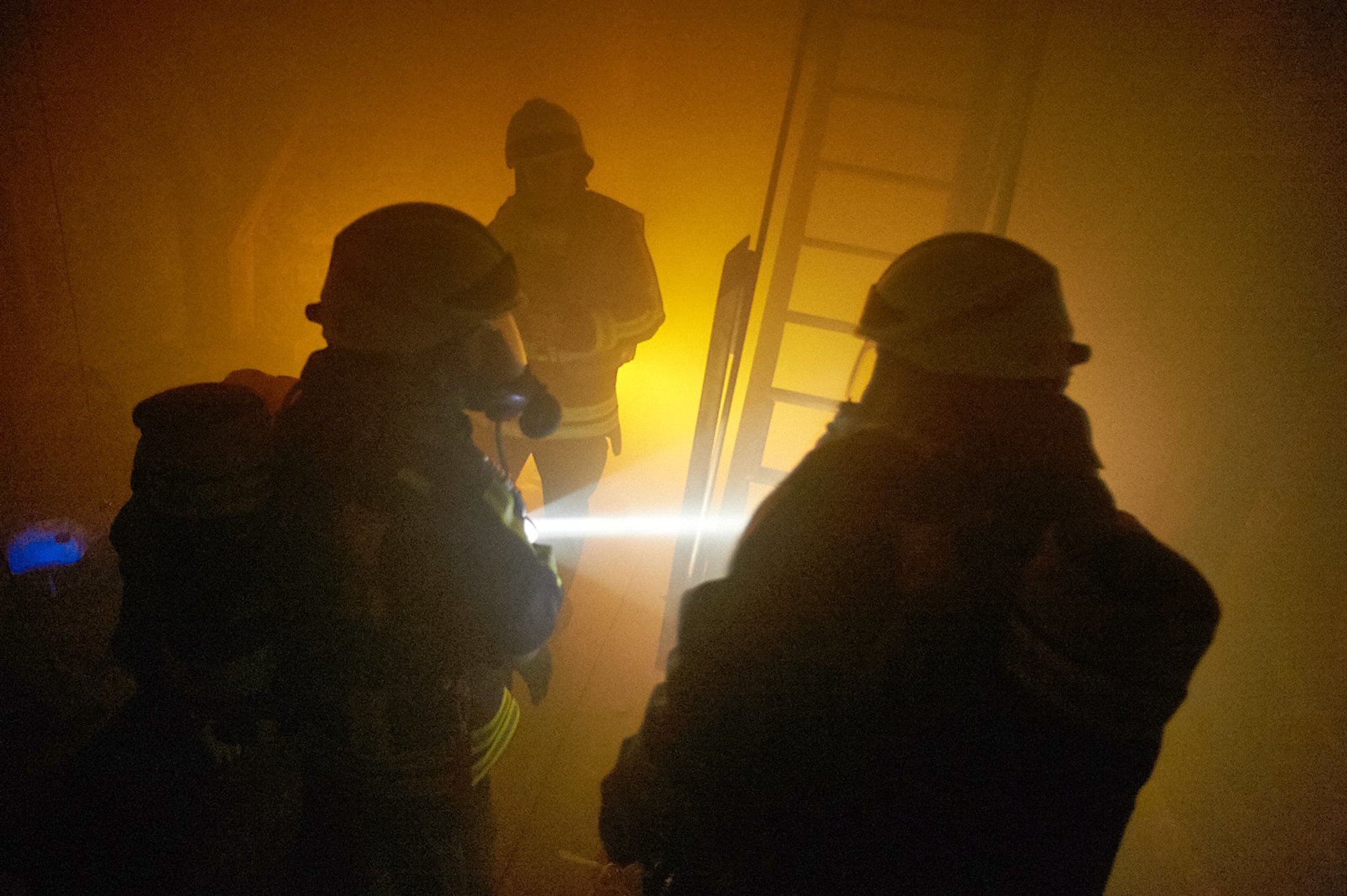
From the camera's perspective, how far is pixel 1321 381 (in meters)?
2.07

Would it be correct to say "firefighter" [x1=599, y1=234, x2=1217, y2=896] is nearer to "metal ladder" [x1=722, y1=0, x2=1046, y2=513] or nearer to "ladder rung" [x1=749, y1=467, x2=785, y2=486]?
"metal ladder" [x1=722, y1=0, x2=1046, y2=513]

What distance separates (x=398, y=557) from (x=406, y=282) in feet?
2.00

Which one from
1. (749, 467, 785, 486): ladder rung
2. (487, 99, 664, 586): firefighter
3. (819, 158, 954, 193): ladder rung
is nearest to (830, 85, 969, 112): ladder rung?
(819, 158, 954, 193): ladder rung

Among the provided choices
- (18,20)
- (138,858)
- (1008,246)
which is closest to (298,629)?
(138,858)

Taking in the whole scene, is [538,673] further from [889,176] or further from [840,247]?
[889,176]

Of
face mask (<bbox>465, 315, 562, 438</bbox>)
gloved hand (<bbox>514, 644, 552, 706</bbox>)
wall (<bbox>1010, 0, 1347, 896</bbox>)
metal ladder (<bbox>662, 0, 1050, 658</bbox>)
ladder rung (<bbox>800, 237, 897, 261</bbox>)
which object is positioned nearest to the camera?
face mask (<bbox>465, 315, 562, 438</bbox>)

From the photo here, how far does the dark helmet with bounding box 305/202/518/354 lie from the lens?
1489 mm

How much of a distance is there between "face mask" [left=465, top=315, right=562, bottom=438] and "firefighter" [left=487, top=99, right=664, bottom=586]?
52.8 inches

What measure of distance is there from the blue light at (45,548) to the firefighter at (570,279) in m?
2.58

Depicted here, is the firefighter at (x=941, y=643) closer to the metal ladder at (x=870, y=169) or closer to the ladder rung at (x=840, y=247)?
the metal ladder at (x=870, y=169)

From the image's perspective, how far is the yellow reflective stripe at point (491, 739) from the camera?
1750 millimetres

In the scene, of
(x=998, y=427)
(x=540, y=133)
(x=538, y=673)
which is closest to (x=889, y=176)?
(x=540, y=133)

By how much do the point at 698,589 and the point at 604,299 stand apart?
8.04 ft

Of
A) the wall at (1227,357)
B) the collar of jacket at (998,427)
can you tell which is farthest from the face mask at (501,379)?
the wall at (1227,357)
